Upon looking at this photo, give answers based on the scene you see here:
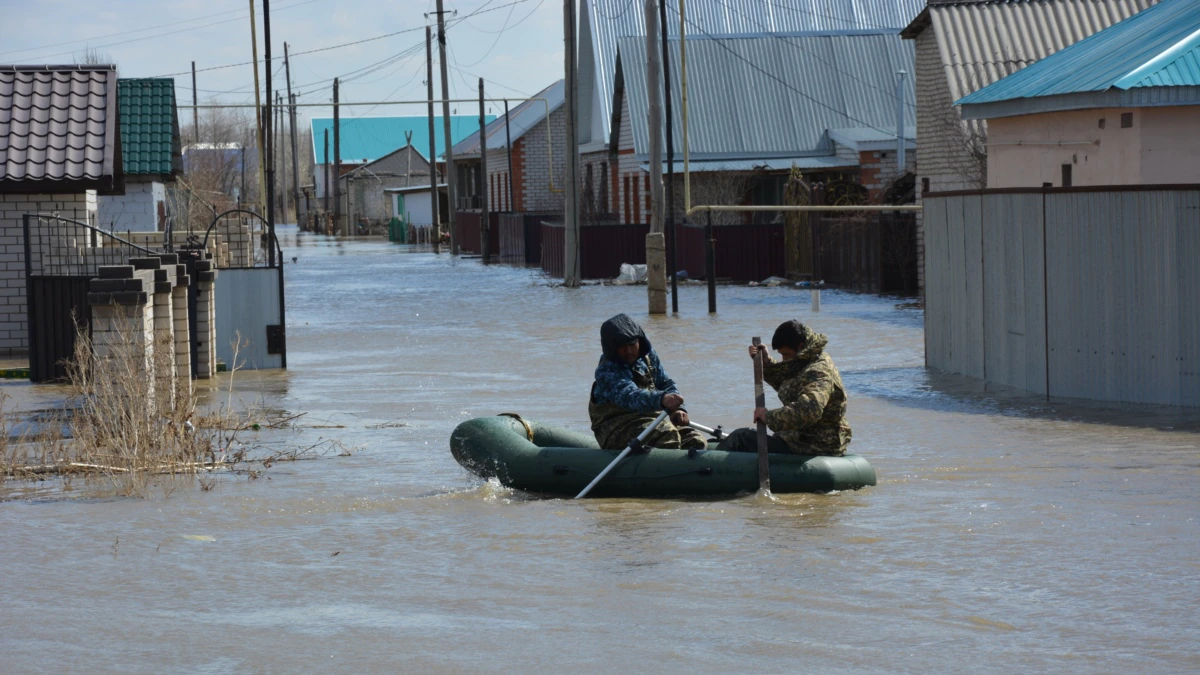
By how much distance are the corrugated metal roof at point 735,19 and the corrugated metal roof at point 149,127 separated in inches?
690

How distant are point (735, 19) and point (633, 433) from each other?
127 ft

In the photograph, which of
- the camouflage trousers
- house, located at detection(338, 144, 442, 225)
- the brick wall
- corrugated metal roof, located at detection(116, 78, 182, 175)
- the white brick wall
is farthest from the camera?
house, located at detection(338, 144, 442, 225)

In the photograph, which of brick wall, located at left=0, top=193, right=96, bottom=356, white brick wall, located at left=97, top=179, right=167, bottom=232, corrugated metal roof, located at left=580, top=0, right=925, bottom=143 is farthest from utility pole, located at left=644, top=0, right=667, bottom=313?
corrugated metal roof, located at left=580, top=0, right=925, bottom=143

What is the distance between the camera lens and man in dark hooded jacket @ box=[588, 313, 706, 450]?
1029cm

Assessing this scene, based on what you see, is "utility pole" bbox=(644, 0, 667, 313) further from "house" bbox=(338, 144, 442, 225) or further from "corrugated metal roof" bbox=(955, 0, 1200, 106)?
"house" bbox=(338, 144, 442, 225)

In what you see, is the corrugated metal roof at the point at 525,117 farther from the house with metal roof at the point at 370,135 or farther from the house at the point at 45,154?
the house with metal roof at the point at 370,135

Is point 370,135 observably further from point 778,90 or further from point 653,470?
point 653,470

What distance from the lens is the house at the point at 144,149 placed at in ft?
99.8

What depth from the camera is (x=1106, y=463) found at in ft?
37.7

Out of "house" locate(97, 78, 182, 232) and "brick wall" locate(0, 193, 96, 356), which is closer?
"brick wall" locate(0, 193, 96, 356)

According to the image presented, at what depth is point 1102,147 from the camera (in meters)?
19.6

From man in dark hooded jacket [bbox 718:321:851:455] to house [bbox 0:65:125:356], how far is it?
12659 millimetres

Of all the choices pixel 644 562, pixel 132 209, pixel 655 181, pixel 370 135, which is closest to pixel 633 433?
pixel 644 562

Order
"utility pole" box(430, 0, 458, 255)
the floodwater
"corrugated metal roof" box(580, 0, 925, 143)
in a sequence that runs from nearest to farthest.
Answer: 1. the floodwater
2. "corrugated metal roof" box(580, 0, 925, 143)
3. "utility pole" box(430, 0, 458, 255)
